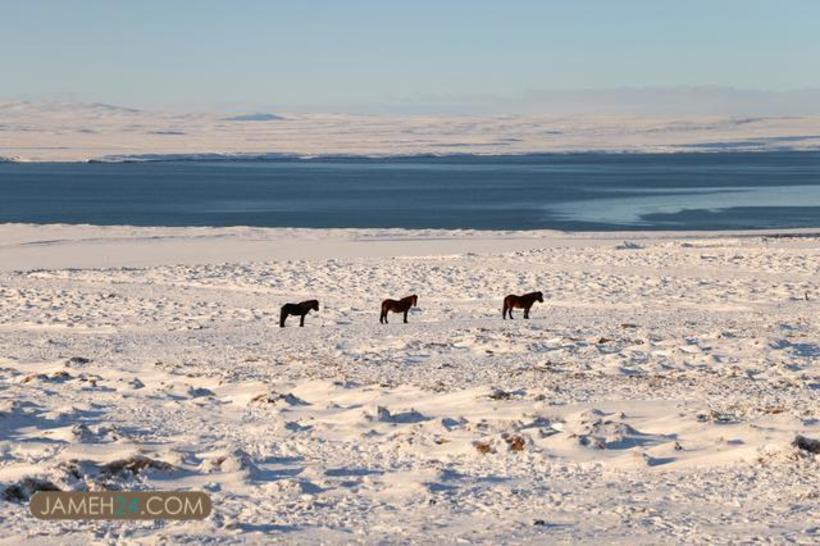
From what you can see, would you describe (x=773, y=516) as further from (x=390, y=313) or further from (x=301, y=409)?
(x=390, y=313)

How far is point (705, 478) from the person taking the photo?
832 cm

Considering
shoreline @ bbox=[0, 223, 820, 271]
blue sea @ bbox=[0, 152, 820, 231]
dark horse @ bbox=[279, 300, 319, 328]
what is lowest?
blue sea @ bbox=[0, 152, 820, 231]

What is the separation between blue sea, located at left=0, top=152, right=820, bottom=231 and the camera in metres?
49.4

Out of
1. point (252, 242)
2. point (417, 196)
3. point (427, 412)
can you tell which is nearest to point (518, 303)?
point (427, 412)

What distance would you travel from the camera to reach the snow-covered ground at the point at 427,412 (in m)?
7.42

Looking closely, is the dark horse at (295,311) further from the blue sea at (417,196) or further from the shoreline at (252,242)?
the blue sea at (417,196)

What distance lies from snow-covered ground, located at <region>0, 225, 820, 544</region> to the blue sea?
2588cm

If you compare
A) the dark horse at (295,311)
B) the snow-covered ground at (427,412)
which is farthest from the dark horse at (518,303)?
the dark horse at (295,311)

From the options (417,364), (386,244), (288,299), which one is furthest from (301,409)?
(386,244)

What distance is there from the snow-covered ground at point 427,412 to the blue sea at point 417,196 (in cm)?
2588

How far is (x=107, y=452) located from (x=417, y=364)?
17.5 feet

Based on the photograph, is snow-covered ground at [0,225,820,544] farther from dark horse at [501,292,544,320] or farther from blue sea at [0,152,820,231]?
blue sea at [0,152,820,231]

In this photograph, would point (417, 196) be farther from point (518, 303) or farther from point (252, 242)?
point (518, 303)

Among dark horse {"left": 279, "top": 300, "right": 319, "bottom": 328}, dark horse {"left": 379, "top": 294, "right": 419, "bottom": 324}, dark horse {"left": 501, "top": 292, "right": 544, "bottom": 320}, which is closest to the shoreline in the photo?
dark horse {"left": 279, "top": 300, "right": 319, "bottom": 328}
